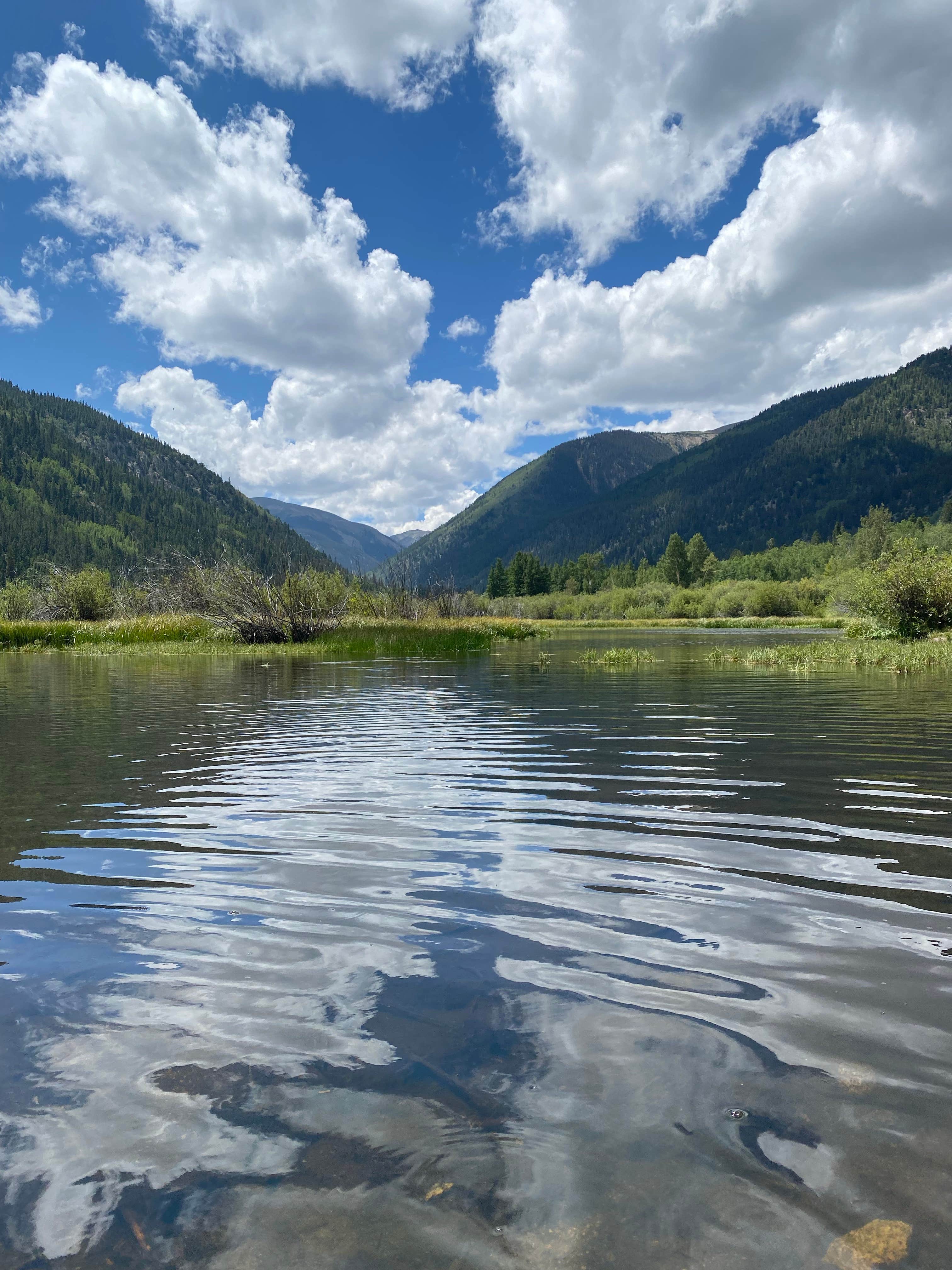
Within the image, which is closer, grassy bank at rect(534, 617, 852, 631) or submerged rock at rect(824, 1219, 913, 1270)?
submerged rock at rect(824, 1219, 913, 1270)

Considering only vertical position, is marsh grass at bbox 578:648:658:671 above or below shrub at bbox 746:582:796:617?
below

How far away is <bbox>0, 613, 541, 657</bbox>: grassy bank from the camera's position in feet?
122

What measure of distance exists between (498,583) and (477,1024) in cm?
18489

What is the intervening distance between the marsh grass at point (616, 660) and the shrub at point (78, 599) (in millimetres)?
42125

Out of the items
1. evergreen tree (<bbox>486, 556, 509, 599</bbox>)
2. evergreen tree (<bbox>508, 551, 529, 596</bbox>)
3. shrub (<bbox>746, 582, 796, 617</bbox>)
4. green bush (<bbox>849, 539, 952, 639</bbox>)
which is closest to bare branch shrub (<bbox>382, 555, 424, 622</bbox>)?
green bush (<bbox>849, 539, 952, 639</bbox>)

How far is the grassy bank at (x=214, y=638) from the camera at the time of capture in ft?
122

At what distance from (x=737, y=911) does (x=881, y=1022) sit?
4.35ft

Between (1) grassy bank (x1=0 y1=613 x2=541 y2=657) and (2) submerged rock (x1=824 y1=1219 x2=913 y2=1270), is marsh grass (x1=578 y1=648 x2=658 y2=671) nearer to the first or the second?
(1) grassy bank (x1=0 y1=613 x2=541 y2=657)

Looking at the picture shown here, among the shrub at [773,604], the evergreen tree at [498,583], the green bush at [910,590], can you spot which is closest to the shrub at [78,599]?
the green bush at [910,590]

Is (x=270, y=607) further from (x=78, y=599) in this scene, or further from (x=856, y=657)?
(x=856, y=657)

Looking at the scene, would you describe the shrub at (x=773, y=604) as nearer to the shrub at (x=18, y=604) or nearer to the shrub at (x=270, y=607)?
the shrub at (x=270, y=607)

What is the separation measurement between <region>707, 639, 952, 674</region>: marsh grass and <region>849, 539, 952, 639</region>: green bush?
5.03 ft

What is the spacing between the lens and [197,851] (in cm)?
589

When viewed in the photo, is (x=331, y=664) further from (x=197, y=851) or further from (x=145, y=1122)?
(x=145, y=1122)
